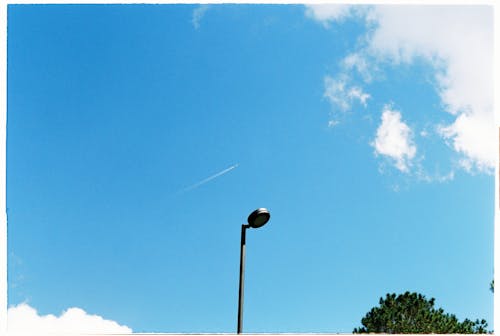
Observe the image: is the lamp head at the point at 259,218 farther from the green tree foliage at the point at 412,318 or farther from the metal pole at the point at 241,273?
the green tree foliage at the point at 412,318

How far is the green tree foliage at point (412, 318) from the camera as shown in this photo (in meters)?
24.0

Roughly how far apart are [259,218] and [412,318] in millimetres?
23307

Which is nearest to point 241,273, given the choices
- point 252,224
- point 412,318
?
point 252,224

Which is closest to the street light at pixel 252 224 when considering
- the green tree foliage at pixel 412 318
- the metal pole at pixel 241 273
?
the metal pole at pixel 241 273

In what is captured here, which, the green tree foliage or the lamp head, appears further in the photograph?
the green tree foliage

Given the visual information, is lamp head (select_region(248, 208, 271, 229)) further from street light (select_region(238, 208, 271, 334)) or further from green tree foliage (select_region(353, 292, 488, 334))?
green tree foliage (select_region(353, 292, 488, 334))

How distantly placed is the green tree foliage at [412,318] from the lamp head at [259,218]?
21.9m

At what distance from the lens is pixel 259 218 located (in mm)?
3979

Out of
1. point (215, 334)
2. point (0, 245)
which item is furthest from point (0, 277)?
point (215, 334)

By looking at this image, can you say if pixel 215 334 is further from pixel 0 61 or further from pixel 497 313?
pixel 0 61

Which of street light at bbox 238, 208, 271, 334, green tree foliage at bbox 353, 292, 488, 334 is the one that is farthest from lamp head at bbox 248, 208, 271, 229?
green tree foliage at bbox 353, 292, 488, 334

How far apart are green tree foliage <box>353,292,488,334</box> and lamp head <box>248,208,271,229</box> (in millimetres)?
21928

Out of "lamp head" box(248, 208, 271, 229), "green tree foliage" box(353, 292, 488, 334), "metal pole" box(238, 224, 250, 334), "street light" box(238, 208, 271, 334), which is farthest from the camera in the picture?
"green tree foliage" box(353, 292, 488, 334)

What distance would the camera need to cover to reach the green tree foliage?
78.7 ft
